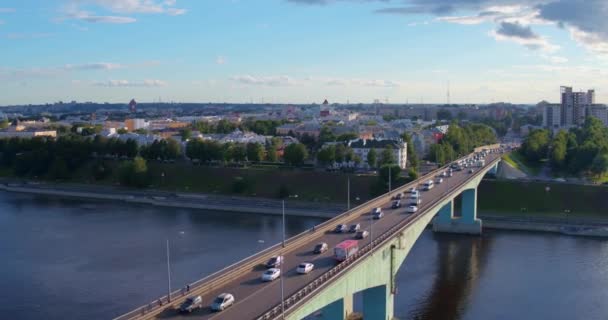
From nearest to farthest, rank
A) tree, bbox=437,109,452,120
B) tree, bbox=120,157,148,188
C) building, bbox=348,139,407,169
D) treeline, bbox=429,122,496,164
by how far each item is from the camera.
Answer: tree, bbox=120,157,148,188 < building, bbox=348,139,407,169 < treeline, bbox=429,122,496,164 < tree, bbox=437,109,452,120

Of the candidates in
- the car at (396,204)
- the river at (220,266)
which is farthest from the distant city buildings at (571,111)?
the car at (396,204)

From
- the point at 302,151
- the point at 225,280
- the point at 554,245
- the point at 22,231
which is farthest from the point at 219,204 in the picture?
the point at 225,280

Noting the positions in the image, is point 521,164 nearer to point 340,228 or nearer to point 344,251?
point 340,228

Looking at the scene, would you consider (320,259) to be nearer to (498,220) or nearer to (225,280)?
(225,280)

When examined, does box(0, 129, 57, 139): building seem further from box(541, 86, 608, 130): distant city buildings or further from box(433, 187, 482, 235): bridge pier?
box(541, 86, 608, 130): distant city buildings

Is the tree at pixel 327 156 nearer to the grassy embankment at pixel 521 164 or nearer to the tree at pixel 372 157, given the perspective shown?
the tree at pixel 372 157

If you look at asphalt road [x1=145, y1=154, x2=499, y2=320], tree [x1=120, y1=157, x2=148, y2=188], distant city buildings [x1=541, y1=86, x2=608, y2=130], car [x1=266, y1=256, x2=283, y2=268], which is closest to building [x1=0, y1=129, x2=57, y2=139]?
tree [x1=120, y1=157, x2=148, y2=188]
